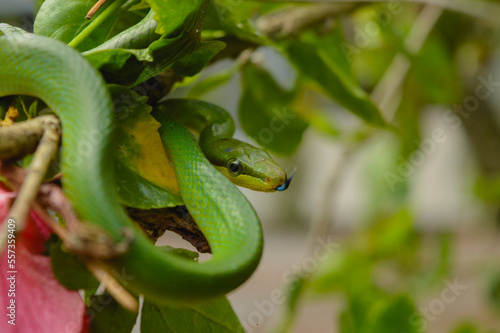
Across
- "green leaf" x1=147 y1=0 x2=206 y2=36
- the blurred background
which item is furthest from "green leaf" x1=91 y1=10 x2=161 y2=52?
the blurred background

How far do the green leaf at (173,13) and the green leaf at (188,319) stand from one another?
373mm

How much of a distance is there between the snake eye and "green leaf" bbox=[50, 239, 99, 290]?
25 cm

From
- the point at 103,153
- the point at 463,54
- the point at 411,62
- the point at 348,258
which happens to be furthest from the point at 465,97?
the point at 103,153

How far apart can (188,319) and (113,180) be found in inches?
11.7

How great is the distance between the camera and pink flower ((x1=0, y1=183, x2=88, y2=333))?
0.65 metres

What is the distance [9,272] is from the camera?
0.68m

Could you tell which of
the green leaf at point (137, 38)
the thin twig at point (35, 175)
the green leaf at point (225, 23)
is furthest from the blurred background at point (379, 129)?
the thin twig at point (35, 175)

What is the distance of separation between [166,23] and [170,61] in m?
0.05

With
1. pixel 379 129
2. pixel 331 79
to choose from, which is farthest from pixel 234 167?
pixel 379 129

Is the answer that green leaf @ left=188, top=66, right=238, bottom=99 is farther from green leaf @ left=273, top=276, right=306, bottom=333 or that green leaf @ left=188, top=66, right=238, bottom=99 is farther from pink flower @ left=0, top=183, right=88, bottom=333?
pink flower @ left=0, top=183, right=88, bottom=333

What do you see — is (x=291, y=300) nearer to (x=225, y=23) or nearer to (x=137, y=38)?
(x=225, y=23)

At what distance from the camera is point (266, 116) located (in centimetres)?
151

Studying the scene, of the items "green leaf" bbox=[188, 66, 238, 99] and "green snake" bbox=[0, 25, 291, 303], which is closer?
"green snake" bbox=[0, 25, 291, 303]

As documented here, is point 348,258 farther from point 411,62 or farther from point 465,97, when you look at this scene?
point 465,97
